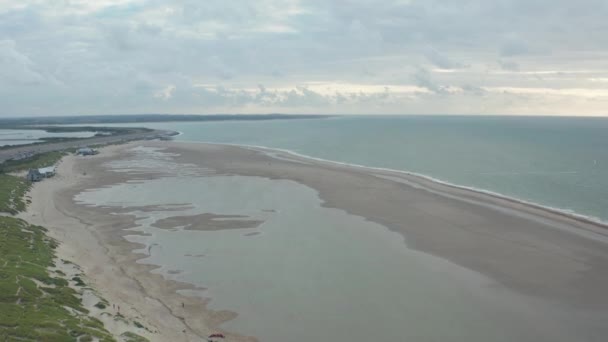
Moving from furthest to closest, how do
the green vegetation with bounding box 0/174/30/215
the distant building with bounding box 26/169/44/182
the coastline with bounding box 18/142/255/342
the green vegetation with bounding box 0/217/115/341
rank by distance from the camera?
the distant building with bounding box 26/169/44/182 < the green vegetation with bounding box 0/174/30/215 < the coastline with bounding box 18/142/255/342 < the green vegetation with bounding box 0/217/115/341

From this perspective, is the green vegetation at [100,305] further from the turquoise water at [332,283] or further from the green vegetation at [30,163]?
the green vegetation at [30,163]

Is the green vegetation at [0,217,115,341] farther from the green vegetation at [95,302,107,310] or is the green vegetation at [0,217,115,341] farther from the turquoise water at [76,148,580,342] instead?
the turquoise water at [76,148,580,342]

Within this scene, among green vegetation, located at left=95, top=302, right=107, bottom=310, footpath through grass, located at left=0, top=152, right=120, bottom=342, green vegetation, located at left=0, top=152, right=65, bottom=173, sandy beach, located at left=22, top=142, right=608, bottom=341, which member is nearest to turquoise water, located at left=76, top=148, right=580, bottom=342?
sandy beach, located at left=22, top=142, right=608, bottom=341

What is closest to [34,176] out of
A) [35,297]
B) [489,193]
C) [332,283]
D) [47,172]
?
[47,172]

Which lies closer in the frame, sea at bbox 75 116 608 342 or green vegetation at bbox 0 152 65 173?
sea at bbox 75 116 608 342

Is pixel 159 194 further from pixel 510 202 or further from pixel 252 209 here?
pixel 510 202
